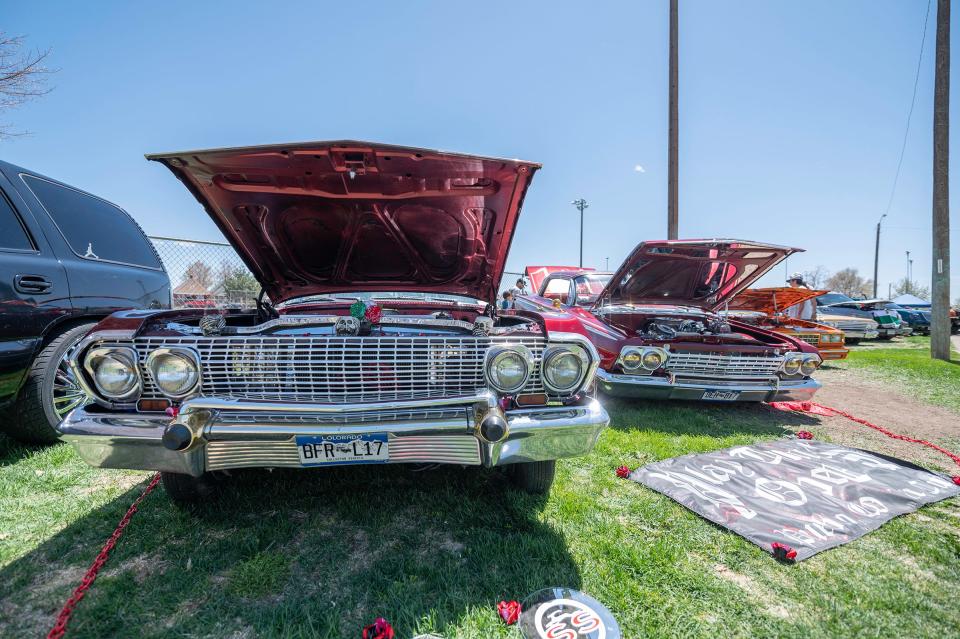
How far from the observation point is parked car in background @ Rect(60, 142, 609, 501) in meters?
1.78

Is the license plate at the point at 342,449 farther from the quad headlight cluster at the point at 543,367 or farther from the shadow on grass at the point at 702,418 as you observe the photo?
the shadow on grass at the point at 702,418

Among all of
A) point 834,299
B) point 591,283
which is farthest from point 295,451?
point 834,299

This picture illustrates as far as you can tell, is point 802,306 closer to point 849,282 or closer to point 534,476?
point 534,476

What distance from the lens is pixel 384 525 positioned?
220 centimetres

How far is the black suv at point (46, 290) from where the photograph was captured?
108 inches

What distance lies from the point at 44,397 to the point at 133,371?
167 centimetres

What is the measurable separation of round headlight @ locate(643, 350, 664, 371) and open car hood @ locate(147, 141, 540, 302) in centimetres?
182

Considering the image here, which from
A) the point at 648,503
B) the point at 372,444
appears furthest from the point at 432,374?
the point at 648,503

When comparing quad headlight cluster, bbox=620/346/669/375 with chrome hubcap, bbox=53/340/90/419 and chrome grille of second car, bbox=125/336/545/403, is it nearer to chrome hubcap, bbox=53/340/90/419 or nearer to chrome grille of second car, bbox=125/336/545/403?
chrome grille of second car, bbox=125/336/545/403

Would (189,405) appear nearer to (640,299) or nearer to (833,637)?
(833,637)

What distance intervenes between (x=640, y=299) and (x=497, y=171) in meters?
3.76

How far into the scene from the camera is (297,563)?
6.26 ft

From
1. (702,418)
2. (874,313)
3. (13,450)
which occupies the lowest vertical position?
(702,418)

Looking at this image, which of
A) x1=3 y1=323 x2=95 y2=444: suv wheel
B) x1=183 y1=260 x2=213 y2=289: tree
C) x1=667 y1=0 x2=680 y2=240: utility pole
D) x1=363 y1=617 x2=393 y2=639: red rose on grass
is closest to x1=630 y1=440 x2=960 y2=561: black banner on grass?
x1=363 y1=617 x2=393 y2=639: red rose on grass
